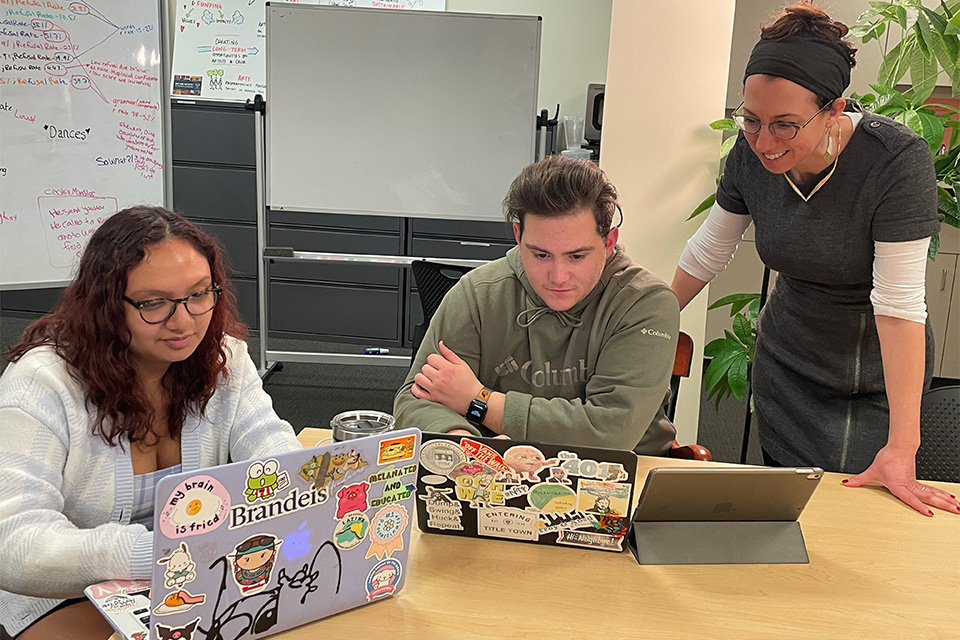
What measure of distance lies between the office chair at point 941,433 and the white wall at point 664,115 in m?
0.85

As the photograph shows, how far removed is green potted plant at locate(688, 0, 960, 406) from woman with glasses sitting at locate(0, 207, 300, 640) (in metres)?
1.56

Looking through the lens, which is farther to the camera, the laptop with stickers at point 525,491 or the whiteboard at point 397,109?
the whiteboard at point 397,109

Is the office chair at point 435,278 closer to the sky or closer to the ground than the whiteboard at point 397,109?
closer to the ground

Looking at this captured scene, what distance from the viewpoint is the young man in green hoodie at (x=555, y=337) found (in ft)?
4.59

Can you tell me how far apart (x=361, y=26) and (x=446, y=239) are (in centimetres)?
141

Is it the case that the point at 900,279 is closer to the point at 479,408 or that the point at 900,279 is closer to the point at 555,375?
the point at 555,375

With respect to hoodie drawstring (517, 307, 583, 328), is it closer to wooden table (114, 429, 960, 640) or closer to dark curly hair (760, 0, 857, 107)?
wooden table (114, 429, 960, 640)

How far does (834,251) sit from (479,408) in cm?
75

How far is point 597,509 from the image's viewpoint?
1179 millimetres

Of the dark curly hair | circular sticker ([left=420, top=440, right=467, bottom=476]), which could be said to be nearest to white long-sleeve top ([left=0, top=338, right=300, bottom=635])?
circular sticker ([left=420, top=440, right=467, bottom=476])

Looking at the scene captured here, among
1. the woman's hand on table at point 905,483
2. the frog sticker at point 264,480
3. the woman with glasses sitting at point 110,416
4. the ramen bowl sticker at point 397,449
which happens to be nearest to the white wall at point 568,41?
the woman's hand on table at point 905,483

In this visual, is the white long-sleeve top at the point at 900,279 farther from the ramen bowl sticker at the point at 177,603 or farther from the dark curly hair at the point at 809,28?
the ramen bowl sticker at the point at 177,603

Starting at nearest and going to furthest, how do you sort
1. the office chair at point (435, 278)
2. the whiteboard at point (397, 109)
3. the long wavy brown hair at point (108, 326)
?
1. the long wavy brown hair at point (108, 326)
2. the office chair at point (435, 278)
3. the whiteboard at point (397, 109)

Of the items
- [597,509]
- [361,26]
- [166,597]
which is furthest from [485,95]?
[166,597]
